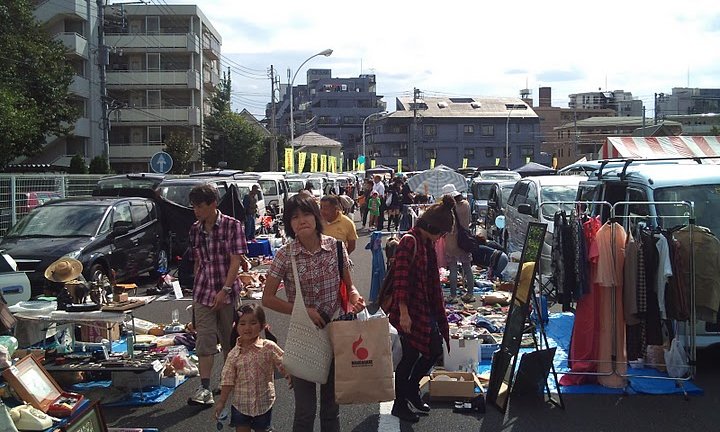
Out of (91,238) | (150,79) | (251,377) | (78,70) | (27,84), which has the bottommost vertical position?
(251,377)

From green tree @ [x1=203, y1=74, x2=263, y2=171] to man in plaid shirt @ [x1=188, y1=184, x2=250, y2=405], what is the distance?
49332 mm

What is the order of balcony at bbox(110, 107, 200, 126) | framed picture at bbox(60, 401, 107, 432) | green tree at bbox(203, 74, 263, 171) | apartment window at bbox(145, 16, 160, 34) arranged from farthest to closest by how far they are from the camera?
1. green tree at bbox(203, 74, 263, 171)
2. apartment window at bbox(145, 16, 160, 34)
3. balcony at bbox(110, 107, 200, 126)
4. framed picture at bbox(60, 401, 107, 432)

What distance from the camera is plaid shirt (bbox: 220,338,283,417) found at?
15.7 feet

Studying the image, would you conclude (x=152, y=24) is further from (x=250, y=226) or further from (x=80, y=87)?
(x=250, y=226)

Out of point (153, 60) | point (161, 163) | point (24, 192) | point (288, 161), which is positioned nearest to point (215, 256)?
point (24, 192)

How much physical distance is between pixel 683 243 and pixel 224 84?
65.6 metres

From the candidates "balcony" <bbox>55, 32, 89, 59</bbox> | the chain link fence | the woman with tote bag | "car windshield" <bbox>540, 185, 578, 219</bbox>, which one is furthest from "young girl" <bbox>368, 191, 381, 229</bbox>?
"balcony" <bbox>55, 32, 89, 59</bbox>

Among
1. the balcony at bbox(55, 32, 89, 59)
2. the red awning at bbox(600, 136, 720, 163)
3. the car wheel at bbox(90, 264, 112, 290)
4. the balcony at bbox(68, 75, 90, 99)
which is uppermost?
the balcony at bbox(55, 32, 89, 59)

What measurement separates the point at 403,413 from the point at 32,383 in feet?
10.2

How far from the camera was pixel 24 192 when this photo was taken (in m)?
17.7

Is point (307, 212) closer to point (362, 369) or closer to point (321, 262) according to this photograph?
point (321, 262)

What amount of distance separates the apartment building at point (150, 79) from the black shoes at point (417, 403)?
48.9 meters

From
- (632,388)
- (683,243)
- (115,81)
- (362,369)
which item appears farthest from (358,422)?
(115,81)

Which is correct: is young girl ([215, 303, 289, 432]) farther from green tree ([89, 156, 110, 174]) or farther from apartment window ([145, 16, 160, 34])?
apartment window ([145, 16, 160, 34])
